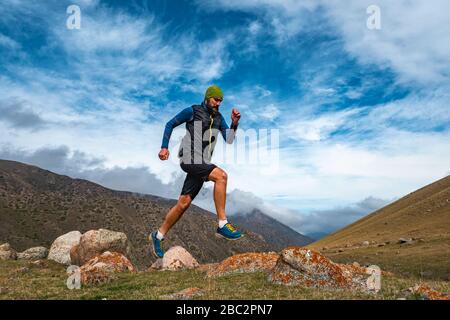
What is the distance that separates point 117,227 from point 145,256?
91.6 ft

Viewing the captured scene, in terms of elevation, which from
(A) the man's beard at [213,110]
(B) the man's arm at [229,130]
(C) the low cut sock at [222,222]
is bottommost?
(C) the low cut sock at [222,222]

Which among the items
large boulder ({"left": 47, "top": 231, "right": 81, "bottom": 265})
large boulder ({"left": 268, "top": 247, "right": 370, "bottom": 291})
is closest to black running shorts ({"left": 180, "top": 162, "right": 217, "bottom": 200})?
large boulder ({"left": 268, "top": 247, "right": 370, "bottom": 291})

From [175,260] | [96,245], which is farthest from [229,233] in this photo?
[96,245]

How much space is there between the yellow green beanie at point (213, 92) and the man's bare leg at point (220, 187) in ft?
6.52

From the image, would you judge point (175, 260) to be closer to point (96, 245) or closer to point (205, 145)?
point (96, 245)

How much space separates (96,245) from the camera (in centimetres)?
3622

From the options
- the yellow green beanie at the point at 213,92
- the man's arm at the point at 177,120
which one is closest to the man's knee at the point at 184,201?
Result: the man's arm at the point at 177,120

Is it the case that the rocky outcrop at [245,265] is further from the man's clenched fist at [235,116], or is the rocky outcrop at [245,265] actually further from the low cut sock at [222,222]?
the man's clenched fist at [235,116]

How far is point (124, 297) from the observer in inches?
437

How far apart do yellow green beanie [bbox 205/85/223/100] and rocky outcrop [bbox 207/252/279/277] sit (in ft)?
25.9

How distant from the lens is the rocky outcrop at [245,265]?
53.8 ft

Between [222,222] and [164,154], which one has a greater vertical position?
[164,154]

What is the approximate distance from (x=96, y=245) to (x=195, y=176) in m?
28.0
